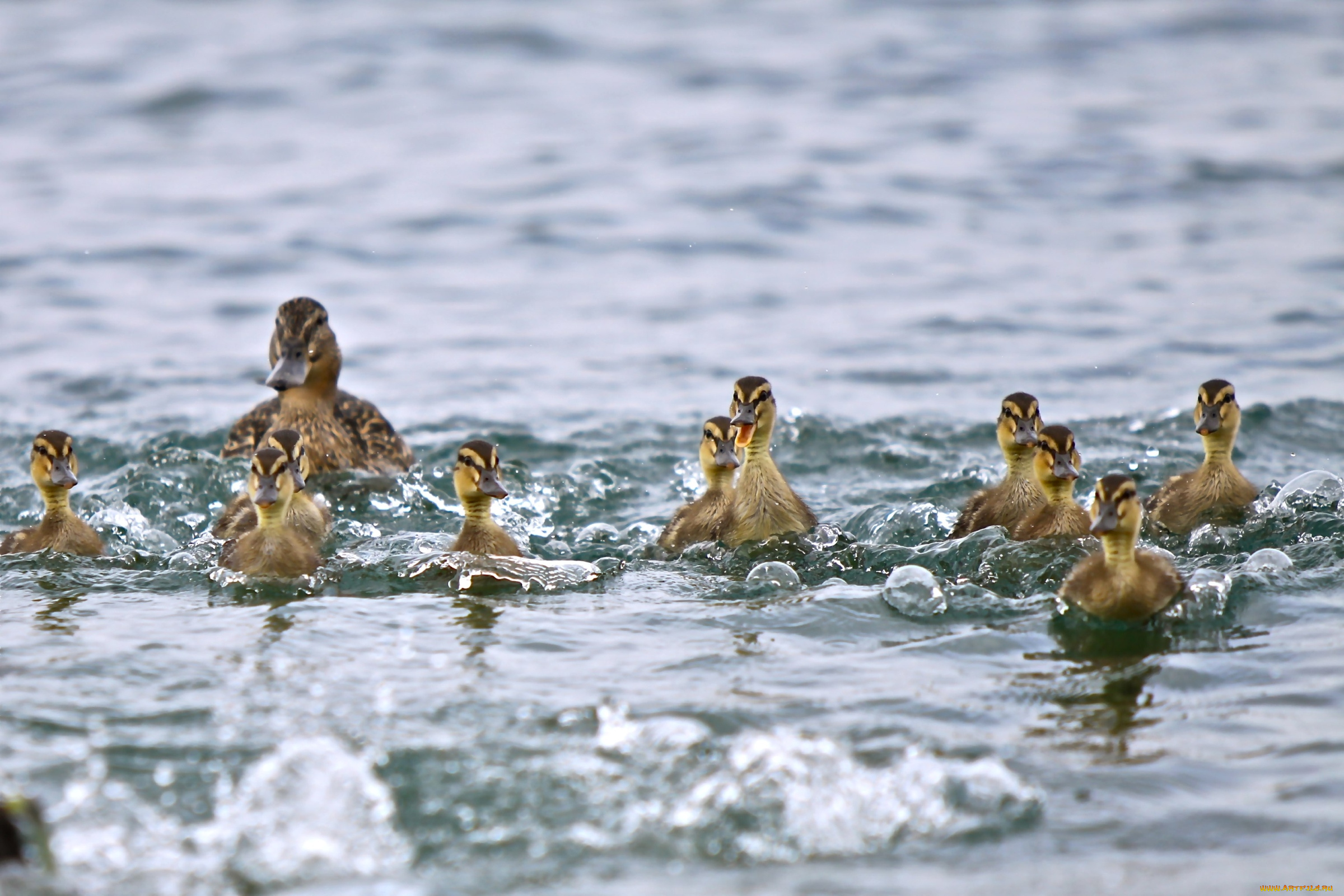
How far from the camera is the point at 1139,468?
371 inches

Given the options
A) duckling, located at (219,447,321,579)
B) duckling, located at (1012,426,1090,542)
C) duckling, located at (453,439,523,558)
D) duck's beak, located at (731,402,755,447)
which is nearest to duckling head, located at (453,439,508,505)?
duckling, located at (453,439,523,558)

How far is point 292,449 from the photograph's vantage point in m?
7.47

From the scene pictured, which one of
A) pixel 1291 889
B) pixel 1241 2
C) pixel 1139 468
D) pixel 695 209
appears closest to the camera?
pixel 1291 889

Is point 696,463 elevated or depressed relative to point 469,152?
depressed

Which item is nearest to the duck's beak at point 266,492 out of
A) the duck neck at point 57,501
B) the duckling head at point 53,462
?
the duckling head at point 53,462

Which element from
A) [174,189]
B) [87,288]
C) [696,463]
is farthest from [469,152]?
[696,463]

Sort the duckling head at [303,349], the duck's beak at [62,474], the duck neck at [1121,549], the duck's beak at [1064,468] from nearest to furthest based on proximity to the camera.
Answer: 1. the duck neck at [1121,549]
2. the duck's beak at [1064,468]
3. the duck's beak at [62,474]
4. the duckling head at [303,349]

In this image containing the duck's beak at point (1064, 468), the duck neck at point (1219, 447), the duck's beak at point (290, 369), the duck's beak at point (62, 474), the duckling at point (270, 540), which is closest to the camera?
the duckling at point (270, 540)

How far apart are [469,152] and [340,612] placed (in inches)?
516

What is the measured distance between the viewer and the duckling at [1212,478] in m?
7.59

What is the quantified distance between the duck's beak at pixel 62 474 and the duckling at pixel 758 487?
311cm

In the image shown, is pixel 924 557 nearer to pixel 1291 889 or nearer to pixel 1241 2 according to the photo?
pixel 1291 889

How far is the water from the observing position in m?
4.76

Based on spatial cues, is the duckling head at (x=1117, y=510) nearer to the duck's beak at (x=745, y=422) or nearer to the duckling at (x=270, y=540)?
the duck's beak at (x=745, y=422)
